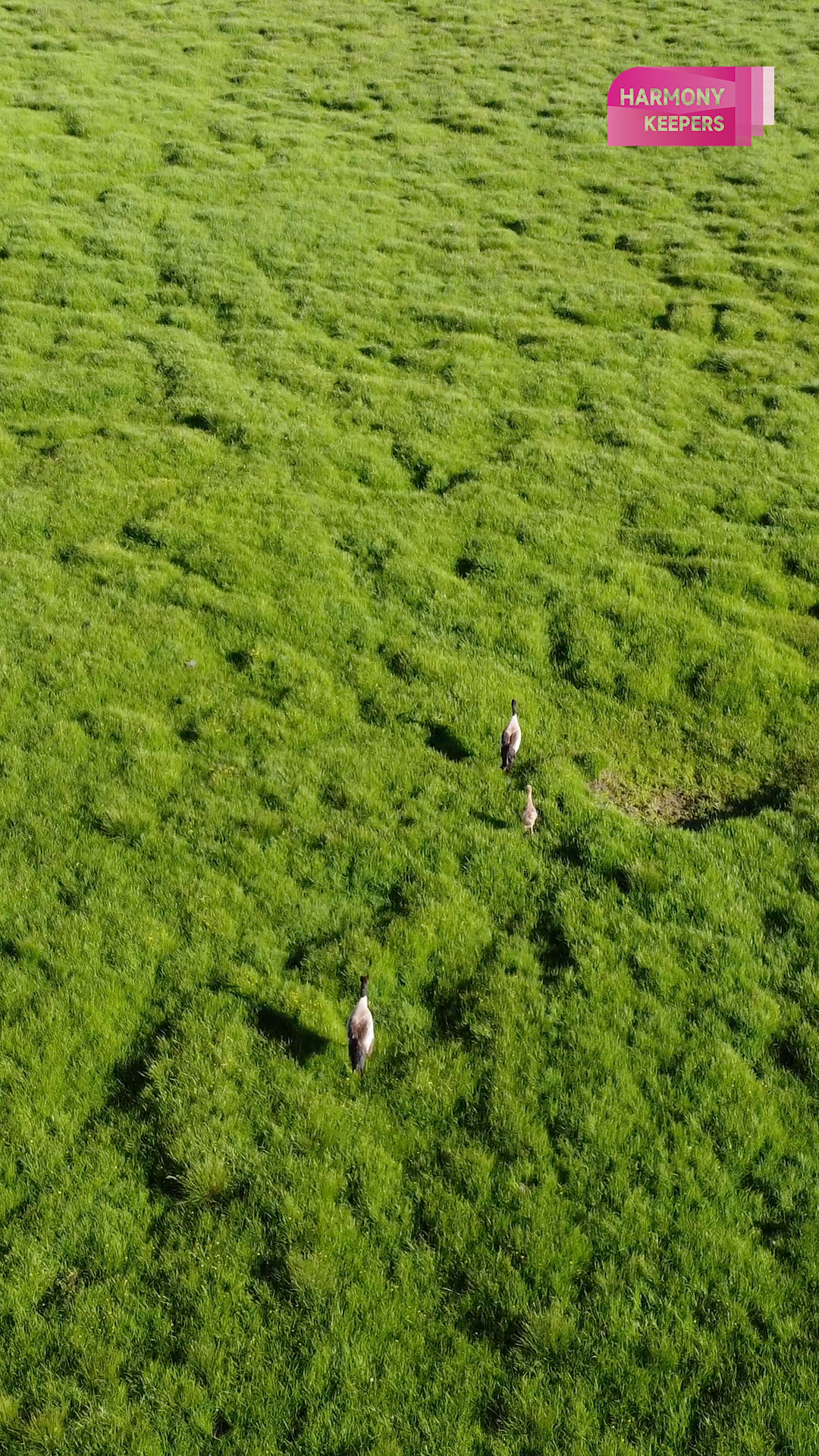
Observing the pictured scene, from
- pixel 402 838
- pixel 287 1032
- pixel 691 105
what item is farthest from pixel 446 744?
pixel 691 105

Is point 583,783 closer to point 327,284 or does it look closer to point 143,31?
point 327,284

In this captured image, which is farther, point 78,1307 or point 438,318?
point 438,318

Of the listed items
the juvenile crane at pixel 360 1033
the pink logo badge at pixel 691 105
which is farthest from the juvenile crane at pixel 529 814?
the pink logo badge at pixel 691 105

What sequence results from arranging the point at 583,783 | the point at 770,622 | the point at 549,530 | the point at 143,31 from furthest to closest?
the point at 143,31 < the point at 549,530 < the point at 770,622 < the point at 583,783

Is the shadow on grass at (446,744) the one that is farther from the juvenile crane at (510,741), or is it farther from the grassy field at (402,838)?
the juvenile crane at (510,741)

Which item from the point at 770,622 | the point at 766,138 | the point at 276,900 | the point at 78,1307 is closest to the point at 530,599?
the point at 770,622

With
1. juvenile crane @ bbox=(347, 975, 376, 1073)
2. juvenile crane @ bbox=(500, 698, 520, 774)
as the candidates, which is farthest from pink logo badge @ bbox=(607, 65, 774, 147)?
juvenile crane @ bbox=(347, 975, 376, 1073)

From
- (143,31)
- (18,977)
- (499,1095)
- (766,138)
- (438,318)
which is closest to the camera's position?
(499,1095)
